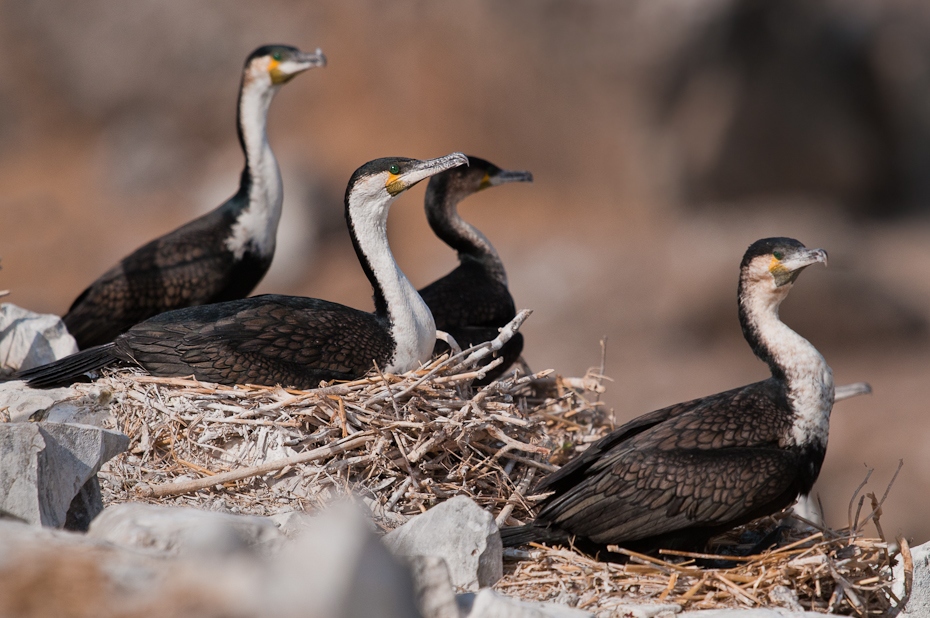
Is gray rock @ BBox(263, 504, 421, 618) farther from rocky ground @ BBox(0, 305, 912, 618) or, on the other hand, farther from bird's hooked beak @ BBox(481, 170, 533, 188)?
bird's hooked beak @ BBox(481, 170, 533, 188)

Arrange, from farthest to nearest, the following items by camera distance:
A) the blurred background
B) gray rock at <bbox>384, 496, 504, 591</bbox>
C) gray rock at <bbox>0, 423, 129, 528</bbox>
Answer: the blurred background → gray rock at <bbox>384, 496, 504, 591</bbox> → gray rock at <bbox>0, 423, 129, 528</bbox>

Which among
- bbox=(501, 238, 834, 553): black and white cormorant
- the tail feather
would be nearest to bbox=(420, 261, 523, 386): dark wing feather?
bbox=(501, 238, 834, 553): black and white cormorant

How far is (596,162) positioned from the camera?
67.4 feet

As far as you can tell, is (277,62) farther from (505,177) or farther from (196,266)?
(505,177)

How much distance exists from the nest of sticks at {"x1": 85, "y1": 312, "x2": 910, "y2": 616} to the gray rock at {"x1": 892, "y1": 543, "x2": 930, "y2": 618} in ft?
0.22

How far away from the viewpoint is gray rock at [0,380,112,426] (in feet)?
16.0

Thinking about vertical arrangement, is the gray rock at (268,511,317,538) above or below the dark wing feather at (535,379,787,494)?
below

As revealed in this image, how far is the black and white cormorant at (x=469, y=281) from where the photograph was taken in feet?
21.0

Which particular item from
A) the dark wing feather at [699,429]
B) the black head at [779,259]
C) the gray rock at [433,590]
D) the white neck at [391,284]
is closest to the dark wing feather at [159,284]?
the white neck at [391,284]

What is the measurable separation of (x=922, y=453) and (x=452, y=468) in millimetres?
12086

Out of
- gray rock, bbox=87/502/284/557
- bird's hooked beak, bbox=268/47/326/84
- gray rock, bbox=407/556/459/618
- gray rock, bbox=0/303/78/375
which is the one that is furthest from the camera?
bird's hooked beak, bbox=268/47/326/84

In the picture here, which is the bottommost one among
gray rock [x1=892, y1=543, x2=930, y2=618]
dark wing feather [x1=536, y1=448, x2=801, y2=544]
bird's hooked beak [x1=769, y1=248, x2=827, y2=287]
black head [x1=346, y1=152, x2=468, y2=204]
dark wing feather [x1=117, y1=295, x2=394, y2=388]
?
gray rock [x1=892, y1=543, x2=930, y2=618]

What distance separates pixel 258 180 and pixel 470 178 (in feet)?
4.54

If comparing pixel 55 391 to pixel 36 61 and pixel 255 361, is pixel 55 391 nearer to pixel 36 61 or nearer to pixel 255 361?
pixel 255 361
